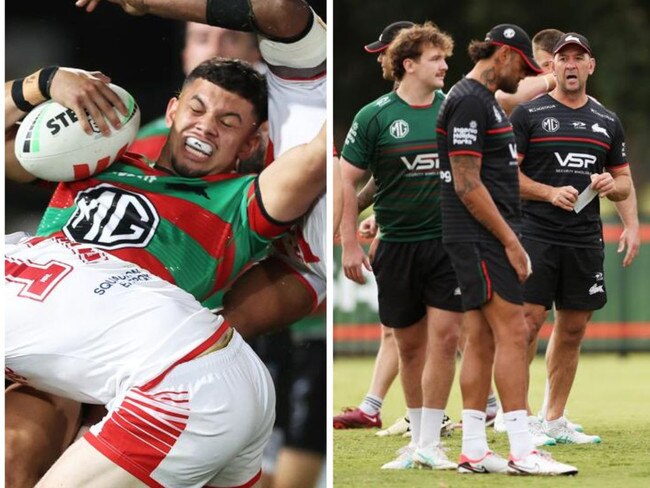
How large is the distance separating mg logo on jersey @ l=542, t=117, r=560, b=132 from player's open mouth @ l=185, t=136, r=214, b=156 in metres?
1.71

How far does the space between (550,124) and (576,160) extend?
0.16m

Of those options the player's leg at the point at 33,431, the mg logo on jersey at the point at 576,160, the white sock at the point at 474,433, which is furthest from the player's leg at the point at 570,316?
the player's leg at the point at 33,431

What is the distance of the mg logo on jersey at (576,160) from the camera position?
4508 mm

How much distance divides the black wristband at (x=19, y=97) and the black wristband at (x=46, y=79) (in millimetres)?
45

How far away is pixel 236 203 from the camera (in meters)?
3.24

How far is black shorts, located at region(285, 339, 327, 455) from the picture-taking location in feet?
10.6

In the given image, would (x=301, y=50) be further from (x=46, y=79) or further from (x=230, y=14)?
(x=46, y=79)

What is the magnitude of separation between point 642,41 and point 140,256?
402 inches

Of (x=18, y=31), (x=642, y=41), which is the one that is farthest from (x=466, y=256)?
(x=642, y=41)

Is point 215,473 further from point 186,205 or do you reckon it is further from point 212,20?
point 212,20

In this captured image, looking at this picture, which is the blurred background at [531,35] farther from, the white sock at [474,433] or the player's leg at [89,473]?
the player's leg at [89,473]

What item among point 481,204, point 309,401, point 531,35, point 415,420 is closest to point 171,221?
point 309,401

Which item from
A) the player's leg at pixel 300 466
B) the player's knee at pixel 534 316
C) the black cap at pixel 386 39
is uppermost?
the black cap at pixel 386 39

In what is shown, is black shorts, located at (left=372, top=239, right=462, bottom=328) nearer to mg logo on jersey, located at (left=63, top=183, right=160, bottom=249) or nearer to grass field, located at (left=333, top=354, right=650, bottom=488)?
grass field, located at (left=333, top=354, right=650, bottom=488)
